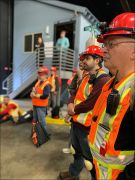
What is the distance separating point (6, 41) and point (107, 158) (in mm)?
10720

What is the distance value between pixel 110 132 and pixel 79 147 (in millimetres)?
1419

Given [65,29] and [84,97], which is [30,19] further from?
[84,97]

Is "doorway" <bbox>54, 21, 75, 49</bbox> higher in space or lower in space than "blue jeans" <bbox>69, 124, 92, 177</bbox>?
higher

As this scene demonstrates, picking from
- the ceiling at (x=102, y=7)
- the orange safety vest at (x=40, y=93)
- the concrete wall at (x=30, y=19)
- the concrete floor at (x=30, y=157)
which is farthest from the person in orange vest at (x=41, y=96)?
the ceiling at (x=102, y=7)

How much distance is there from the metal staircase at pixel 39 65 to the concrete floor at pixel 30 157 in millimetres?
3656

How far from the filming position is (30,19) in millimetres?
10312

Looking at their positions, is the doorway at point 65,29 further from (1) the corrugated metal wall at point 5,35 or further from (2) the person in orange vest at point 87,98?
(2) the person in orange vest at point 87,98

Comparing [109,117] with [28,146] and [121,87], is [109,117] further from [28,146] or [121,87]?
[28,146]

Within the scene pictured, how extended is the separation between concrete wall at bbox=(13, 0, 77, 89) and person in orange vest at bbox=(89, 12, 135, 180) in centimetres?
834

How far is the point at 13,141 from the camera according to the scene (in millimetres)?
4297

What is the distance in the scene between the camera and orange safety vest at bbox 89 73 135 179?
104cm

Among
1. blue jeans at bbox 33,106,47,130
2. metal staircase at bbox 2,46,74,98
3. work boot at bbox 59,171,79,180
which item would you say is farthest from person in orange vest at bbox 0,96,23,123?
work boot at bbox 59,171,79,180

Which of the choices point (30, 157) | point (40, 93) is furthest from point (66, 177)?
point (40, 93)

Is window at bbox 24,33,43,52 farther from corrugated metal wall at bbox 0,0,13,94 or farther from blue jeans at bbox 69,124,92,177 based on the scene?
blue jeans at bbox 69,124,92,177
